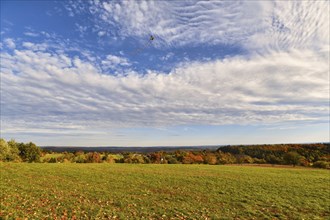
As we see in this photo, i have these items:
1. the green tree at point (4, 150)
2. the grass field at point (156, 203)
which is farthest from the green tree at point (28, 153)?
the grass field at point (156, 203)

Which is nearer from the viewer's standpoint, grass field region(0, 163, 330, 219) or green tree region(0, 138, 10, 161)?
grass field region(0, 163, 330, 219)

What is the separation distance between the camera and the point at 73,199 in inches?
620

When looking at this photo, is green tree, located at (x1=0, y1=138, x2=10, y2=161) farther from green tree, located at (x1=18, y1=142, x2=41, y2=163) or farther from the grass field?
the grass field

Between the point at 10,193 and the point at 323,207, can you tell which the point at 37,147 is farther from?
the point at 323,207

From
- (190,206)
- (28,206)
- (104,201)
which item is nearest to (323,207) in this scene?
(190,206)

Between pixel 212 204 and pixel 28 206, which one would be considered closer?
pixel 28 206

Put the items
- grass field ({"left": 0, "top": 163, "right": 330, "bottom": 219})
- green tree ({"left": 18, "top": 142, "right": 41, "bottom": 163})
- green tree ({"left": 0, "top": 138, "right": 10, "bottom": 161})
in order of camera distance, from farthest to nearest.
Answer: green tree ({"left": 18, "top": 142, "right": 41, "bottom": 163}) → green tree ({"left": 0, "top": 138, "right": 10, "bottom": 161}) → grass field ({"left": 0, "top": 163, "right": 330, "bottom": 219})

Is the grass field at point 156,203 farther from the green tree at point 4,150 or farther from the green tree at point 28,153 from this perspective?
the green tree at point 28,153

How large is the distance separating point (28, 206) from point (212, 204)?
37.4 ft

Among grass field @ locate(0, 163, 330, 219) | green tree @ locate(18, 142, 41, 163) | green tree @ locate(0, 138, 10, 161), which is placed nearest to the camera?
grass field @ locate(0, 163, 330, 219)

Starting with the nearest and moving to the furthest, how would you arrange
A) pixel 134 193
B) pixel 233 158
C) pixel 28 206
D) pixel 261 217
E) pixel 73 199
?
pixel 28 206, pixel 261 217, pixel 73 199, pixel 134 193, pixel 233 158

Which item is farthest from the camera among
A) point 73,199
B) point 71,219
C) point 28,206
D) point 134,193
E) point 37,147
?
point 37,147

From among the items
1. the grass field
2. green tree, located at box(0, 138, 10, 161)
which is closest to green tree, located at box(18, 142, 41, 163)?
green tree, located at box(0, 138, 10, 161)

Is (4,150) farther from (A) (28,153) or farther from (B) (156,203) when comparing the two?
(B) (156,203)
